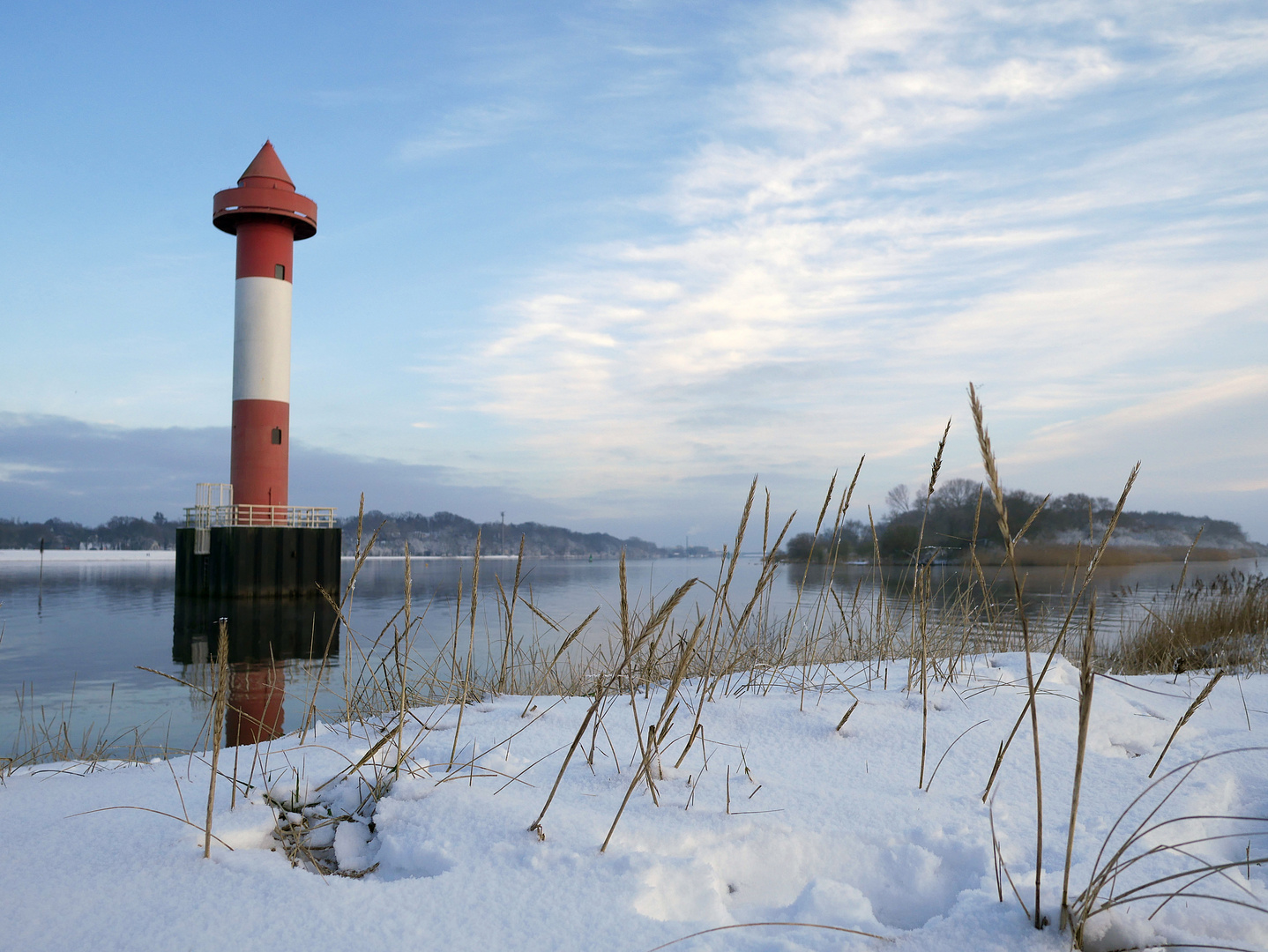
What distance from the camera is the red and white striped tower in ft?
53.2

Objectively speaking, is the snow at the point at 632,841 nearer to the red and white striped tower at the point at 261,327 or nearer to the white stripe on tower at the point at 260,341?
the red and white striped tower at the point at 261,327

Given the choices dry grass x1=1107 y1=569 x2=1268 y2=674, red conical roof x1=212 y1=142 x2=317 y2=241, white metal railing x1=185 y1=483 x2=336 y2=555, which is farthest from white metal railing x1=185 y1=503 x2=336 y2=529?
dry grass x1=1107 y1=569 x2=1268 y2=674

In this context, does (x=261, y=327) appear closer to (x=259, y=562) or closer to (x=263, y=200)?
(x=263, y=200)

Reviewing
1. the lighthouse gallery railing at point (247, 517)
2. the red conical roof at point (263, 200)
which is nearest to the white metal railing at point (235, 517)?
the lighthouse gallery railing at point (247, 517)

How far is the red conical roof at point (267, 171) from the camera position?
54.7 feet

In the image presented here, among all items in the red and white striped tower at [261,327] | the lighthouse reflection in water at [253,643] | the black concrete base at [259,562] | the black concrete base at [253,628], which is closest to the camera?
the lighthouse reflection in water at [253,643]

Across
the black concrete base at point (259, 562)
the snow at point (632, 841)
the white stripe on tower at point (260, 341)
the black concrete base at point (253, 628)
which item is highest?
the white stripe on tower at point (260, 341)

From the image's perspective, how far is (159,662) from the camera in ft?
27.1

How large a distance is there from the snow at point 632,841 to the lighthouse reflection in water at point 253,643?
3.68 meters

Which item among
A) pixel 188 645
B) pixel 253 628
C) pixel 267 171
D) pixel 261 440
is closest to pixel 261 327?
pixel 261 440

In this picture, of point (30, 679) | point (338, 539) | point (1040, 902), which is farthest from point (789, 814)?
point (338, 539)

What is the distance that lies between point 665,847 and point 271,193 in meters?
18.7

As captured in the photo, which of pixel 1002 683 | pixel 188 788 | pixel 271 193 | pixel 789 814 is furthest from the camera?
pixel 271 193

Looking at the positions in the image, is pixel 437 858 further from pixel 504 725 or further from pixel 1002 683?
pixel 1002 683
